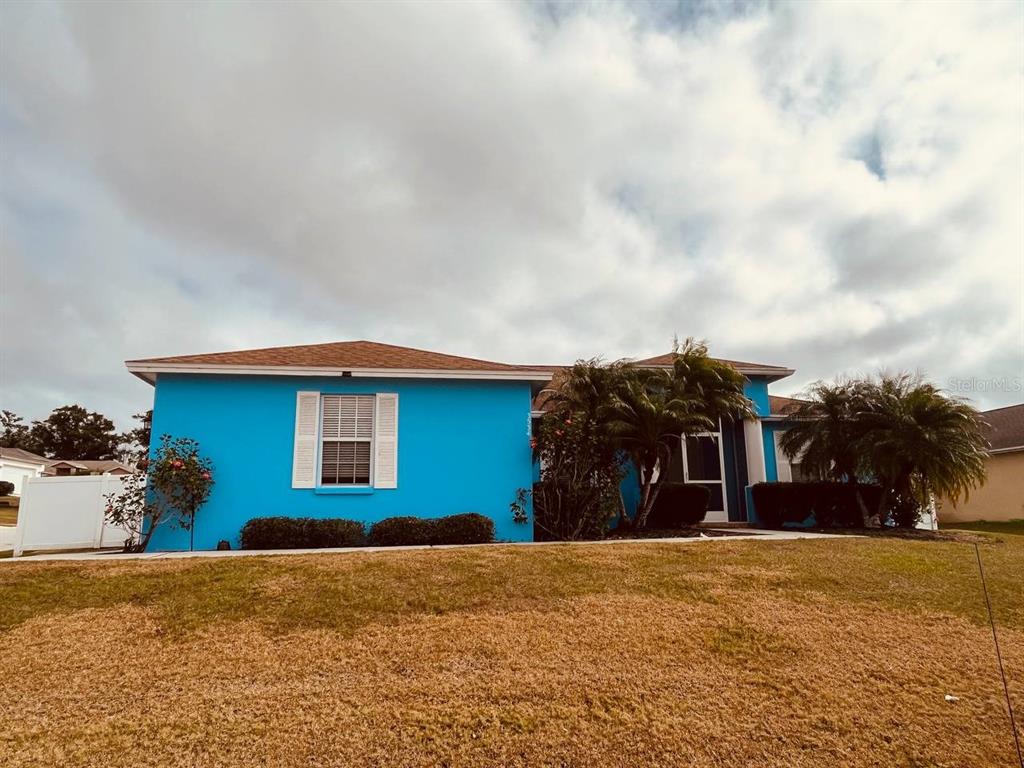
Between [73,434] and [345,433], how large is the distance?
55.8 meters

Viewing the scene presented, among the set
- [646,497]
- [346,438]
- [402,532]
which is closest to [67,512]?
[346,438]

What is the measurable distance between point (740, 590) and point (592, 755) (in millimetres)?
3446

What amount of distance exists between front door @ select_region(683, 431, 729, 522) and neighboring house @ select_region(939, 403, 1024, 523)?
35.4ft

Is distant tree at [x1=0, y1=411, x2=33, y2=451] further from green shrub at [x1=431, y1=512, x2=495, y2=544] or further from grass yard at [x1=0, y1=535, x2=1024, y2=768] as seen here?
green shrub at [x1=431, y1=512, x2=495, y2=544]

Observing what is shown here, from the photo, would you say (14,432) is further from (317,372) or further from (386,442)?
(386,442)

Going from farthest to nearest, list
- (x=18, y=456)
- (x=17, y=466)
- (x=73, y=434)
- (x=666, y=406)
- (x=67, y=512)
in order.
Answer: (x=73, y=434) < (x=18, y=456) < (x=17, y=466) < (x=666, y=406) < (x=67, y=512)

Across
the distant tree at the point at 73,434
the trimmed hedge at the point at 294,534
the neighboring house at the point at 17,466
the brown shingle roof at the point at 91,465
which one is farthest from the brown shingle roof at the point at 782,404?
the distant tree at the point at 73,434

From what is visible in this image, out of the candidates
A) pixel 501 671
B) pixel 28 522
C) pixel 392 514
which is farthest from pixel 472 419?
pixel 28 522

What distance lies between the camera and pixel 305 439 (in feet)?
32.7

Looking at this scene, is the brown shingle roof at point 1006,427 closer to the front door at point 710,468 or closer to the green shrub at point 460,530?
the front door at point 710,468

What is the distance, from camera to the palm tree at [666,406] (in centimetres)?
1073

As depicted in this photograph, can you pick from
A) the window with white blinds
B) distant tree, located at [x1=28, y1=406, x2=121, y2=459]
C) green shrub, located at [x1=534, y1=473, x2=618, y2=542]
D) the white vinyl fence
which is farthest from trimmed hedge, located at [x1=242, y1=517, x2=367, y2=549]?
distant tree, located at [x1=28, y1=406, x2=121, y2=459]

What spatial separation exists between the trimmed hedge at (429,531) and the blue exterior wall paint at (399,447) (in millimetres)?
702

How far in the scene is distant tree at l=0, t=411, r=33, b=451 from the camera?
53.5 m
